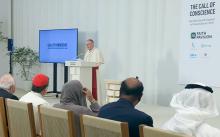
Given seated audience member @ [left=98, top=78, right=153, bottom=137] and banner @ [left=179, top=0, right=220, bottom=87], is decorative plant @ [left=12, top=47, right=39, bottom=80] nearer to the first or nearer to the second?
banner @ [left=179, top=0, right=220, bottom=87]

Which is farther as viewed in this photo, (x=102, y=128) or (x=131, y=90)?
(x=131, y=90)

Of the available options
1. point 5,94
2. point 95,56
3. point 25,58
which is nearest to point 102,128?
point 5,94

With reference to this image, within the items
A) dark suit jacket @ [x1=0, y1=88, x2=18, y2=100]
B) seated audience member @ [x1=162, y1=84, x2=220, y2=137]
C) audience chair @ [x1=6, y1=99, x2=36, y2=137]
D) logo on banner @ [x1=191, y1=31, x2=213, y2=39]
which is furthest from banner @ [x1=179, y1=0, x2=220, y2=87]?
seated audience member @ [x1=162, y1=84, x2=220, y2=137]

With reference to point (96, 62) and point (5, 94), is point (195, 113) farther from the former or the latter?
point (96, 62)

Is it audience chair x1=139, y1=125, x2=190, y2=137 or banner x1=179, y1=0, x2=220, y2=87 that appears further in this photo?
banner x1=179, y1=0, x2=220, y2=87

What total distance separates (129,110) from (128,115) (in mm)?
60

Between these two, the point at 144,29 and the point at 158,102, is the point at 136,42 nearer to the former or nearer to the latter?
the point at 144,29

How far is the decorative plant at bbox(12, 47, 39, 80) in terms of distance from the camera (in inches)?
457

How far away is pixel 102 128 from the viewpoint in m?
2.25

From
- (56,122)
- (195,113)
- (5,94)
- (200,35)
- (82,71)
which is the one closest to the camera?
(195,113)

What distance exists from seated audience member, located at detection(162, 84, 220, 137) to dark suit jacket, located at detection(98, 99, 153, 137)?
0.64ft

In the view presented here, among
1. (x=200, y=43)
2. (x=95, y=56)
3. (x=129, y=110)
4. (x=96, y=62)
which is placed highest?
(x=200, y=43)

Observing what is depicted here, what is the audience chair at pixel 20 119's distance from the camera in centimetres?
304

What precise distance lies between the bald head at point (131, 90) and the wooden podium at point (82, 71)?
201 inches
